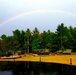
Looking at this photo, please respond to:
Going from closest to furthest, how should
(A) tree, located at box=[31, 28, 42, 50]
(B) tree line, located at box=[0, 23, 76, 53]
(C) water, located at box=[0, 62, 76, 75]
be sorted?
1. (C) water, located at box=[0, 62, 76, 75]
2. (B) tree line, located at box=[0, 23, 76, 53]
3. (A) tree, located at box=[31, 28, 42, 50]

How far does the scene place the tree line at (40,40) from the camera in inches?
2435

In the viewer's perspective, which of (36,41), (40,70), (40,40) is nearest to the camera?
(40,70)

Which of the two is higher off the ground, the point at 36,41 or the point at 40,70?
the point at 36,41

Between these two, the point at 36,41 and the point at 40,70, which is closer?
the point at 40,70

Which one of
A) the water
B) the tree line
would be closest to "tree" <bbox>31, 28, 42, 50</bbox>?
the tree line

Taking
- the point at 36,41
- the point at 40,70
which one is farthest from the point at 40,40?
the point at 40,70

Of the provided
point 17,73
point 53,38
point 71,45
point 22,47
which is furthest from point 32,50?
point 17,73

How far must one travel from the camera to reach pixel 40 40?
65.2 m

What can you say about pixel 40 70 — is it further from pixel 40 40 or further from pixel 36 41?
pixel 40 40

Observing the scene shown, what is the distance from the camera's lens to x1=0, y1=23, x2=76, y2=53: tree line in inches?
2435

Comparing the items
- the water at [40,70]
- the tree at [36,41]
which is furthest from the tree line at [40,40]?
the water at [40,70]

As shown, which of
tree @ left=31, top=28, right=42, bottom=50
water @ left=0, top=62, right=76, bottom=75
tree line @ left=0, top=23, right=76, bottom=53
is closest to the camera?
water @ left=0, top=62, right=76, bottom=75

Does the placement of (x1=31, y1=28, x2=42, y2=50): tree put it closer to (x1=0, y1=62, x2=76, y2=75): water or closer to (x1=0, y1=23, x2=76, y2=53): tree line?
(x1=0, y1=23, x2=76, y2=53): tree line

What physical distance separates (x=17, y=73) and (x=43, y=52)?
112 ft
